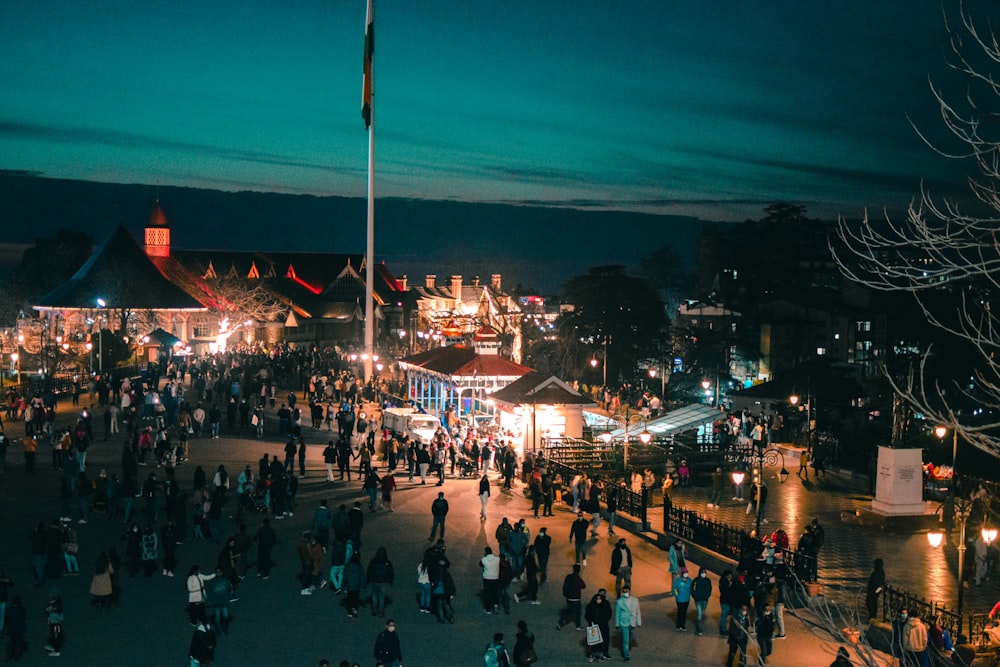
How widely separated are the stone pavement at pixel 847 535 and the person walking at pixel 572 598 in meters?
3.79

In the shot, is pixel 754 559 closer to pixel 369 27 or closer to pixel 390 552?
pixel 390 552

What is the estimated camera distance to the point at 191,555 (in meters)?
19.0

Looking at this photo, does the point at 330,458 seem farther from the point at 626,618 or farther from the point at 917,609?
the point at 917,609

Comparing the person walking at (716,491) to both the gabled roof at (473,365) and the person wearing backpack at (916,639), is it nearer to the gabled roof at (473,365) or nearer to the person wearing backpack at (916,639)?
the gabled roof at (473,365)

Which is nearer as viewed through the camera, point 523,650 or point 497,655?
point 497,655

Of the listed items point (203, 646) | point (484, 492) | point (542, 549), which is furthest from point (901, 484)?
point (203, 646)

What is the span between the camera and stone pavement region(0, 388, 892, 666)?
1416 centimetres

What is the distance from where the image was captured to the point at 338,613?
1595cm

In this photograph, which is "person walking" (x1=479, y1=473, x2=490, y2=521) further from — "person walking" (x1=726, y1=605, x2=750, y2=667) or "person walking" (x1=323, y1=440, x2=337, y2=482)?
"person walking" (x1=726, y1=605, x2=750, y2=667)

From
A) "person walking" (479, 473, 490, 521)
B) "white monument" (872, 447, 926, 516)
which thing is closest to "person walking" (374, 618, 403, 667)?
"person walking" (479, 473, 490, 521)

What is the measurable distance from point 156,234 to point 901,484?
81398 mm

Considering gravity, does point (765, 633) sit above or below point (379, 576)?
below

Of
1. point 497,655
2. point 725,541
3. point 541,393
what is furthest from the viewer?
point 541,393

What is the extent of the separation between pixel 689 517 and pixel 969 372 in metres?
30.3
